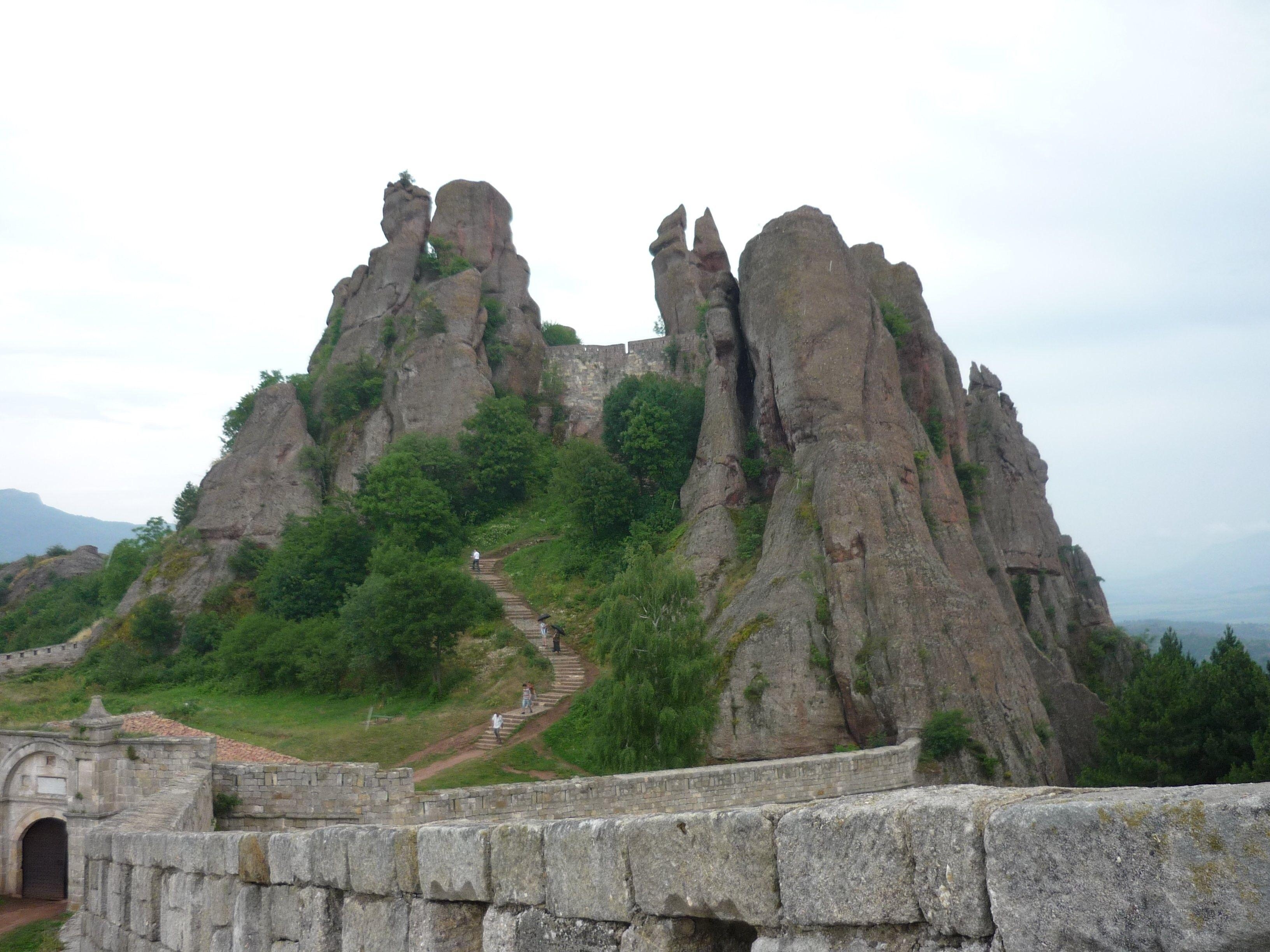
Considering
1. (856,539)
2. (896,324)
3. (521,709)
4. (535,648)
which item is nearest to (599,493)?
(535,648)

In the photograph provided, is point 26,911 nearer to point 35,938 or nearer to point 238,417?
point 35,938

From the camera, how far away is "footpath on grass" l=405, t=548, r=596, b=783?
81.4 feet

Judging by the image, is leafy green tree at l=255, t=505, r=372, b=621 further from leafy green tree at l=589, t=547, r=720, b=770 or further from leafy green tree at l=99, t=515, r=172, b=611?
leafy green tree at l=589, t=547, r=720, b=770

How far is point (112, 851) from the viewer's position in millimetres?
9797

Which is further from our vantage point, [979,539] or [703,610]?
[979,539]

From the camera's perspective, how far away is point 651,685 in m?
21.2

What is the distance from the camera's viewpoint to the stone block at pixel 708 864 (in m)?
3.66

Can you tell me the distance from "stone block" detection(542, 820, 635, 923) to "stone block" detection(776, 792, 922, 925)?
0.83 m

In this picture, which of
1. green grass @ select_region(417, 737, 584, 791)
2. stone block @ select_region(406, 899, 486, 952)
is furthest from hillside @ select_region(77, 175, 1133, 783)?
stone block @ select_region(406, 899, 486, 952)

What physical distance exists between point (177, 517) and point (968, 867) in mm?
48669

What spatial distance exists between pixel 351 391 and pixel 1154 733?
37346 millimetres

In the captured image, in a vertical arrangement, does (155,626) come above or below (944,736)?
above

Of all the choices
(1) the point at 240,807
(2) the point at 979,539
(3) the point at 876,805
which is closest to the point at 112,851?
(1) the point at 240,807

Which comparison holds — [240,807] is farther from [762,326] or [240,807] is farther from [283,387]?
[283,387]
